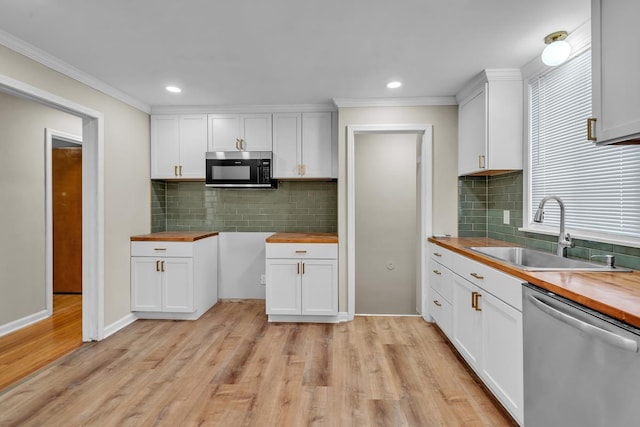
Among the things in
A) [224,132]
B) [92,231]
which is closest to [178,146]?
[224,132]

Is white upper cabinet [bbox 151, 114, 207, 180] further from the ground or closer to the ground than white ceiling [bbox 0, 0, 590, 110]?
closer to the ground

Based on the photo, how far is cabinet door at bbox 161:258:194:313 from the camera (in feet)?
11.4

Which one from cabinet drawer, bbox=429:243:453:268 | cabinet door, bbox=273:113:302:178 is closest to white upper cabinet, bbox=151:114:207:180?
cabinet door, bbox=273:113:302:178

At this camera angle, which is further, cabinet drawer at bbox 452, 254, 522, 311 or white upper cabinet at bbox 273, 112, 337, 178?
white upper cabinet at bbox 273, 112, 337, 178

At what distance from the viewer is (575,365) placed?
4.30ft

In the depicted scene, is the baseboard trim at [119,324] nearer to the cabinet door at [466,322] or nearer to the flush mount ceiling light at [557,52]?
the cabinet door at [466,322]

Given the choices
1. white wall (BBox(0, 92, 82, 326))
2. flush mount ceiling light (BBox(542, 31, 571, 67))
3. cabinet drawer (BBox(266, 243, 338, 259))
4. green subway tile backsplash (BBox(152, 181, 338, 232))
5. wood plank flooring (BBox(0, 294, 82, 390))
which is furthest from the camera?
green subway tile backsplash (BBox(152, 181, 338, 232))

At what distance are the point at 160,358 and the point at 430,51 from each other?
3083 millimetres

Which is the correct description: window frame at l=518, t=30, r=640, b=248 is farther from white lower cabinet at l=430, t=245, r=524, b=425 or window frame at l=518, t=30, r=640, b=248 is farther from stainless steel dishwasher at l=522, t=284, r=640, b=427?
stainless steel dishwasher at l=522, t=284, r=640, b=427

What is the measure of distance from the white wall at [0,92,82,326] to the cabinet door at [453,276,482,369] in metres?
4.06

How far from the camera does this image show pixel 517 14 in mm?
1956

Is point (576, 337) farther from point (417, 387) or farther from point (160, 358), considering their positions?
point (160, 358)

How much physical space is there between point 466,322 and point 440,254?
76 cm

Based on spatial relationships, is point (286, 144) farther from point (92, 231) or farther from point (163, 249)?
point (92, 231)
